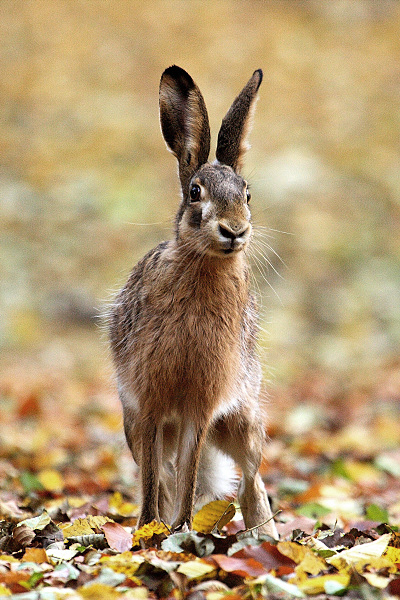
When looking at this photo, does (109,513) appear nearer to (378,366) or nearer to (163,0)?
(378,366)

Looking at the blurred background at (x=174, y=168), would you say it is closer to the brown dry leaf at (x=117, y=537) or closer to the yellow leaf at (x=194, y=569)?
the brown dry leaf at (x=117, y=537)

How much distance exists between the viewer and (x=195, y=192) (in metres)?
4.90

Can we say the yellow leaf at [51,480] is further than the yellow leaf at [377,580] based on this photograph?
Yes

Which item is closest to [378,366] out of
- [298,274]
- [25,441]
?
[298,274]

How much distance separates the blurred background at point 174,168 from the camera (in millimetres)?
13336

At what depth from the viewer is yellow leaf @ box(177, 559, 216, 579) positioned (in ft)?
12.7

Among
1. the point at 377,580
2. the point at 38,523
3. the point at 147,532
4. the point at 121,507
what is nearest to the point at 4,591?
the point at 147,532

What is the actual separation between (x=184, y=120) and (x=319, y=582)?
2.79 m

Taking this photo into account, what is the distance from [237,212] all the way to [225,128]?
763mm

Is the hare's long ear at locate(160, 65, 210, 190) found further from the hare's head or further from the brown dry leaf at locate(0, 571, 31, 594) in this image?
the brown dry leaf at locate(0, 571, 31, 594)

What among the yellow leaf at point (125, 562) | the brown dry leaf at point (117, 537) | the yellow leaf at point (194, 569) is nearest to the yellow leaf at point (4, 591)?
the yellow leaf at point (125, 562)

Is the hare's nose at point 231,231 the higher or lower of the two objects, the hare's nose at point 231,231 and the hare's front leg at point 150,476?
the higher

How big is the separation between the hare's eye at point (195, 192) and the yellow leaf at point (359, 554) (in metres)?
2.09

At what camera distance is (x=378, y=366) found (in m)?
12.8
